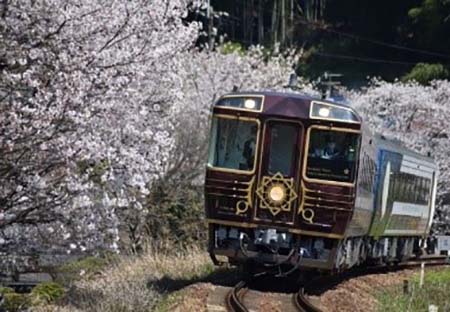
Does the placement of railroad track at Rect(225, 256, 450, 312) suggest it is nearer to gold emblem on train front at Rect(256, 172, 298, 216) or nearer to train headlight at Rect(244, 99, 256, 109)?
gold emblem on train front at Rect(256, 172, 298, 216)

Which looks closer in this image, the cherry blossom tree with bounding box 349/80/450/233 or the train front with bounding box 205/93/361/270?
the train front with bounding box 205/93/361/270

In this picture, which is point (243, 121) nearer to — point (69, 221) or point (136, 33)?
point (136, 33)

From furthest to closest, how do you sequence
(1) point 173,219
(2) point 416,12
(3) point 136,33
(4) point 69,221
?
(2) point 416,12, (1) point 173,219, (3) point 136,33, (4) point 69,221

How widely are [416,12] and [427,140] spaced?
1151 centimetres

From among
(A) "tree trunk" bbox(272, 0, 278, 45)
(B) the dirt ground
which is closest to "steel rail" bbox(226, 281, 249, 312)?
(B) the dirt ground

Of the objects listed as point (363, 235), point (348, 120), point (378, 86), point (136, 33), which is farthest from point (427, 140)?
point (136, 33)

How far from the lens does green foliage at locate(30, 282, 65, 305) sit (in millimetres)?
16094

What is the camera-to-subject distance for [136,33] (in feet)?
43.5

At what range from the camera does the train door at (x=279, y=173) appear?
15.9 metres

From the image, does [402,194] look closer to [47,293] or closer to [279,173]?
[279,173]

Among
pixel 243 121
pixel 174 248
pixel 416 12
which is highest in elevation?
pixel 416 12

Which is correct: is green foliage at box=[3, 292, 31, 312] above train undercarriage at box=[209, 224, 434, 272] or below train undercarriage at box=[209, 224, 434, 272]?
below

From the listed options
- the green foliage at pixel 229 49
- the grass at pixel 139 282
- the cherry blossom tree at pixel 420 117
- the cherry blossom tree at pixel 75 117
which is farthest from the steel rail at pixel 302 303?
the green foliage at pixel 229 49

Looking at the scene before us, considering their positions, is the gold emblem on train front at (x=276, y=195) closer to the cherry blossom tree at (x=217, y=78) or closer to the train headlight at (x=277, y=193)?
the train headlight at (x=277, y=193)
